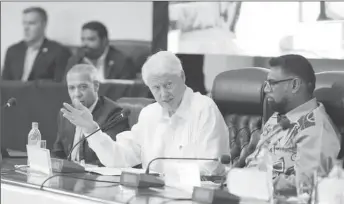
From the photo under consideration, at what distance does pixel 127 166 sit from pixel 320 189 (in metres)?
1.37

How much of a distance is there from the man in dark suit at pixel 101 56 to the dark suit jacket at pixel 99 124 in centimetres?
200

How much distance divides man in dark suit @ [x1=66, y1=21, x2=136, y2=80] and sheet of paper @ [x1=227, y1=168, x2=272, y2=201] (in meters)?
3.74

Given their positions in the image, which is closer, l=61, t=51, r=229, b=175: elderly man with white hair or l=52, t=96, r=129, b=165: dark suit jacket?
l=61, t=51, r=229, b=175: elderly man with white hair

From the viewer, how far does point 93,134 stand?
3.37m

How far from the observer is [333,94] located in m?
3.21

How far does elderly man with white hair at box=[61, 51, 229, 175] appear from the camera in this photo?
3320mm

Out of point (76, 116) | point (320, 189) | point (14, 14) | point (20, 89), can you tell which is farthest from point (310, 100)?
point (14, 14)

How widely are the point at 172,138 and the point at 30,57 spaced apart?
11.7 feet

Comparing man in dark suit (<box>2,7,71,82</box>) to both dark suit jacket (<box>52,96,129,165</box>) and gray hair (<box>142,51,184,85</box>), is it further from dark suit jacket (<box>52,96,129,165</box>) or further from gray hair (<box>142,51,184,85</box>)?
gray hair (<box>142,51,184,85</box>)

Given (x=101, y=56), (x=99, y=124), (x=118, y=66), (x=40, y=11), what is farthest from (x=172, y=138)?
(x=40, y=11)

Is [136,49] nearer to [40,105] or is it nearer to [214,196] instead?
[40,105]

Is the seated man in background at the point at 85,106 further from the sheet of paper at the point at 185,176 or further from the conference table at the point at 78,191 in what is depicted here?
the sheet of paper at the point at 185,176

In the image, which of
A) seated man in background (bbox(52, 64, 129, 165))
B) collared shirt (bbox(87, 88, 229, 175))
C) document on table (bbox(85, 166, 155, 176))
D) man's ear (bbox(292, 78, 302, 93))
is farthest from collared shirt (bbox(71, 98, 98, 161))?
man's ear (bbox(292, 78, 302, 93))

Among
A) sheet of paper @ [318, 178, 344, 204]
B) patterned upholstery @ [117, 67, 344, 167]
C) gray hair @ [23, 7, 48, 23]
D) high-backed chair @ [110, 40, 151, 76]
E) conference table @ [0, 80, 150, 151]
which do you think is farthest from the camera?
gray hair @ [23, 7, 48, 23]
